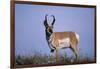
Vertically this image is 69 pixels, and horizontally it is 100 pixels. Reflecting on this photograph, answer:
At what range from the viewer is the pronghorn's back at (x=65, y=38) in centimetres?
187

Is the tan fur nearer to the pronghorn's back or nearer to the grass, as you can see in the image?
the pronghorn's back

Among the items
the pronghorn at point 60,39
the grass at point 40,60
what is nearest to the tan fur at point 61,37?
the pronghorn at point 60,39

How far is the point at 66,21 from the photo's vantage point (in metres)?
1.90

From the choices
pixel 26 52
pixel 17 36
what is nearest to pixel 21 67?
pixel 26 52

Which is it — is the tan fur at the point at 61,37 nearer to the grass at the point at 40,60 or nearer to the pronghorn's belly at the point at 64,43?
the pronghorn's belly at the point at 64,43

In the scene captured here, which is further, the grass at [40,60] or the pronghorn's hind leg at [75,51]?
the pronghorn's hind leg at [75,51]

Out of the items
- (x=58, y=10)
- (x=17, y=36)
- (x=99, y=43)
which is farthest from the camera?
(x=99, y=43)

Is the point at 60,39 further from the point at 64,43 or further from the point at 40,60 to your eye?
the point at 40,60

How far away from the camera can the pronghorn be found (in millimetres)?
1847

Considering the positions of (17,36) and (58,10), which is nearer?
(17,36)

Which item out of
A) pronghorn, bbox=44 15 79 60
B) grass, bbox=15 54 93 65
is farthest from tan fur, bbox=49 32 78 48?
grass, bbox=15 54 93 65

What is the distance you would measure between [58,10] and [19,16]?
38cm

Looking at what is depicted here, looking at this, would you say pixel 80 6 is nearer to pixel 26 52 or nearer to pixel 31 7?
pixel 31 7

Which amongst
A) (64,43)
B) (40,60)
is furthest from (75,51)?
(40,60)
